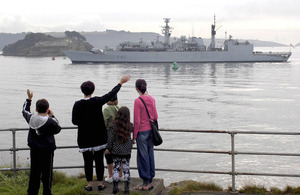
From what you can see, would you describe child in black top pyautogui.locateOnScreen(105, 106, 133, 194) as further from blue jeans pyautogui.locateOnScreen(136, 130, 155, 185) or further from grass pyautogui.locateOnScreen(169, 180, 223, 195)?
grass pyautogui.locateOnScreen(169, 180, 223, 195)

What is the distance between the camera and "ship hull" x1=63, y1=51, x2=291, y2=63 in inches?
4122

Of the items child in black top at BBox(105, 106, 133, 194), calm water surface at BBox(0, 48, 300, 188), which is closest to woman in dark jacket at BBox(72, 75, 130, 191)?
child in black top at BBox(105, 106, 133, 194)

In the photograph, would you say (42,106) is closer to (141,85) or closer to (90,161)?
(90,161)

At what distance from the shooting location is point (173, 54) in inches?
4107

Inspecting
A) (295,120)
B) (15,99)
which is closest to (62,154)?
(295,120)

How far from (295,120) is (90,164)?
62.9 feet

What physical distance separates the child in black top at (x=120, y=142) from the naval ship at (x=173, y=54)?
9867cm

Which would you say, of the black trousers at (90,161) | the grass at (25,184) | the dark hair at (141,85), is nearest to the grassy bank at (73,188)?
the grass at (25,184)

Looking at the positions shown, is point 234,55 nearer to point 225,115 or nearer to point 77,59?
point 77,59

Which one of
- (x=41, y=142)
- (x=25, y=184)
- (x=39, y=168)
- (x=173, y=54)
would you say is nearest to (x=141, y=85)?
(x=41, y=142)

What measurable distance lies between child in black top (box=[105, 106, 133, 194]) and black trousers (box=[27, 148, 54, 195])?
0.88m

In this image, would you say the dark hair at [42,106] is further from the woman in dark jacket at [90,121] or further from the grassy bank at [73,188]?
the grassy bank at [73,188]

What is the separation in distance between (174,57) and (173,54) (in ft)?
3.25

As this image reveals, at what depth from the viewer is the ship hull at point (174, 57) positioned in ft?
343
